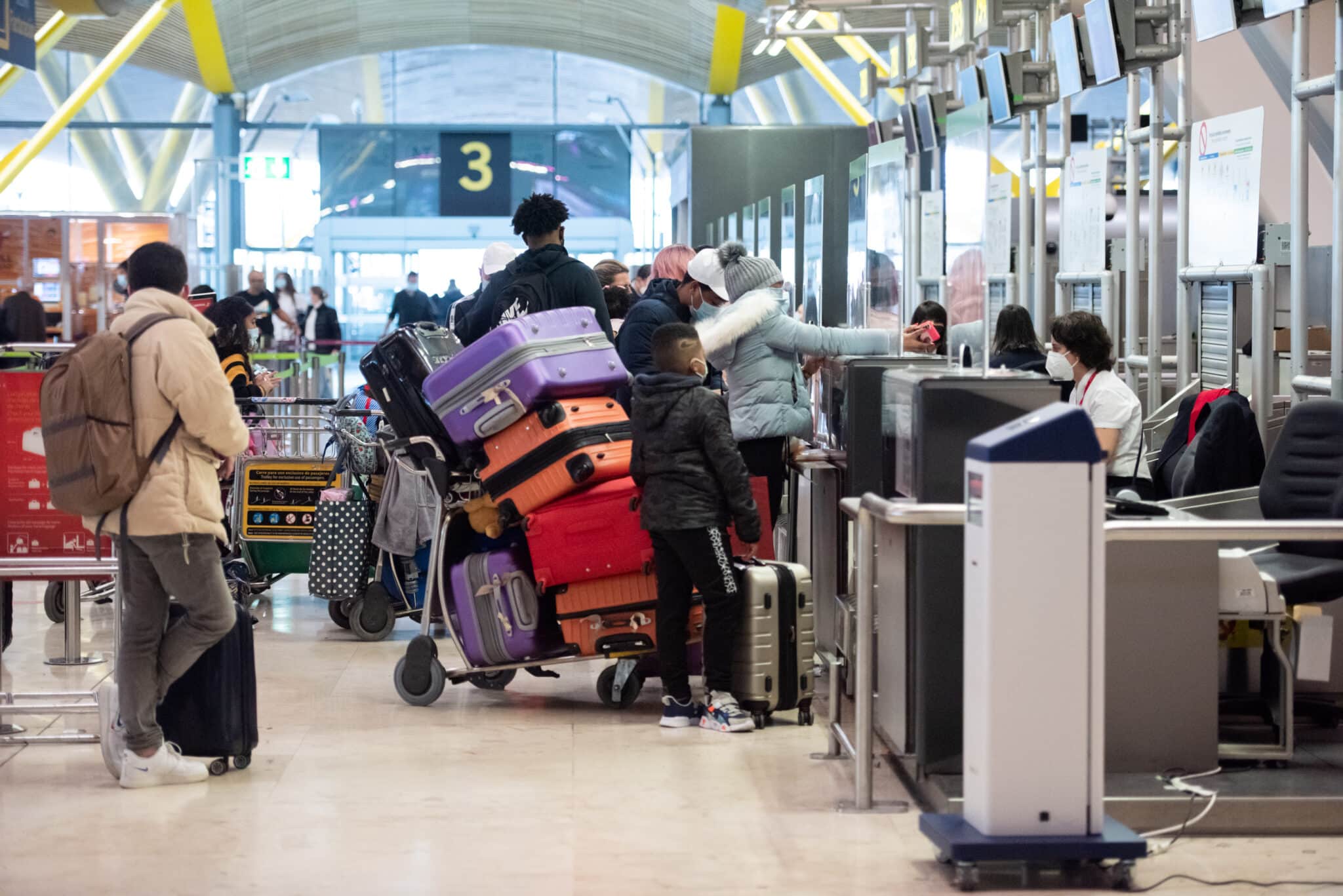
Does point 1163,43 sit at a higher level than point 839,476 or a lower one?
higher

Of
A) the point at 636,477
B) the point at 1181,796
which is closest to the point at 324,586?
the point at 636,477

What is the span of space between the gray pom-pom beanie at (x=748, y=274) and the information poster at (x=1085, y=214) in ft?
11.9

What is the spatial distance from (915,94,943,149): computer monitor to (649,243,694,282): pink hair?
6.13 m

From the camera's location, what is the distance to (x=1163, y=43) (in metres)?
8.23

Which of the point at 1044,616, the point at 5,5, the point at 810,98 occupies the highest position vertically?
the point at 810,98

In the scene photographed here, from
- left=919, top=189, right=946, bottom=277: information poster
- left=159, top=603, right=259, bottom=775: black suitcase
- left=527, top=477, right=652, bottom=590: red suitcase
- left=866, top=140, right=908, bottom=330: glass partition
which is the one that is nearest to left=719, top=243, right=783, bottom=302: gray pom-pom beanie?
left=527, top=477, right=652, bottom=590: red suitcase

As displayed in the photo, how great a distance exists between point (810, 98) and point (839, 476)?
24.9 meters

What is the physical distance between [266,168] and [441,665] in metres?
23.5

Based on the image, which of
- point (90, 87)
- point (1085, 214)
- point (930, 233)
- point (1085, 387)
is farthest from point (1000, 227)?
point (90, 87)

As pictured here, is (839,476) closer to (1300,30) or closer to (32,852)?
(1300,30)

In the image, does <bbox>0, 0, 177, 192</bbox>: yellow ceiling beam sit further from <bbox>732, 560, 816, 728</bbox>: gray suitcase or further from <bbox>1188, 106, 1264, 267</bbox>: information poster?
<bbox>732, 560, 816, 728</bbox>: gray suitcase

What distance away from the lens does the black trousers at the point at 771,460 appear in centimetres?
629

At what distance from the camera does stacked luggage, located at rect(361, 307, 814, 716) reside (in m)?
5.66

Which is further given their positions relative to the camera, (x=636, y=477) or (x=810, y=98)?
(x=810, y=98)
